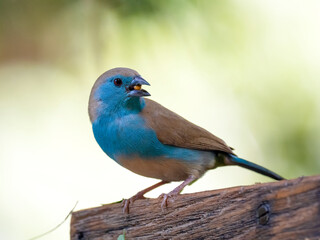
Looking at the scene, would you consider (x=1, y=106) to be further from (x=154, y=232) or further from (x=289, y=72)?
(x=154, y=232)

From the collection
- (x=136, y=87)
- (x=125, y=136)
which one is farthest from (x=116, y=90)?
(x=125, y=136)

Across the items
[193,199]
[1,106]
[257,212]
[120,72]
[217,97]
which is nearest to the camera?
[257,212]

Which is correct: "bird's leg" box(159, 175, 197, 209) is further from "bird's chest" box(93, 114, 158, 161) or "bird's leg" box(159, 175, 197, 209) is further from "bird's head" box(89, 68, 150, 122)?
"bird's head" box(89, 68, 150, 122)

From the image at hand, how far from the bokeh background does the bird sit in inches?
23.9

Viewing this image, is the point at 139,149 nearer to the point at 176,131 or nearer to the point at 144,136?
the point at 144,136

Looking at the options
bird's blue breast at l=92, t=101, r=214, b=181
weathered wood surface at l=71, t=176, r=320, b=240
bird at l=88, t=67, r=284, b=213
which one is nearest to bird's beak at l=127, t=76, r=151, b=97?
bird at l=88, t=67, r=284, b=213

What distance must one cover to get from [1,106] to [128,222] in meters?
2.76

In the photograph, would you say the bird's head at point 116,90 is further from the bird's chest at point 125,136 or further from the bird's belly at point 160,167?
the bird's belly at point 160,167

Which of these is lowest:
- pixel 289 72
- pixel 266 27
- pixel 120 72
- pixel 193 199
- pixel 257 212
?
pixel 257 212

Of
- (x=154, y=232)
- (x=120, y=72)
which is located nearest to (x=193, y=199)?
(x=154, y=232)

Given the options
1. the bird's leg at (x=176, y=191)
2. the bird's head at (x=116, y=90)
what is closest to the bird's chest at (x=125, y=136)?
the bird's head at (x=116, y=90)

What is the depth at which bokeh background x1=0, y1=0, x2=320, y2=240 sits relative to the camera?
464 centimetres

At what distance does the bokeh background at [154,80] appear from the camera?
15.2ft

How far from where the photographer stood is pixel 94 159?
5.85 metres
